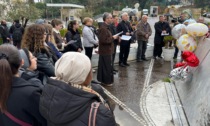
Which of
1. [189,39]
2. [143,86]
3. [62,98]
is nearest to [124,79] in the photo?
[143,86]

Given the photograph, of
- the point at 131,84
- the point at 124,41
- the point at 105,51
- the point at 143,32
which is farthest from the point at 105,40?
the point at 143,32

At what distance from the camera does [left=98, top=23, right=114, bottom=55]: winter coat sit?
532cm

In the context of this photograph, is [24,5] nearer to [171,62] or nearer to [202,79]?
[171,62]

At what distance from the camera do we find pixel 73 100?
1516mm

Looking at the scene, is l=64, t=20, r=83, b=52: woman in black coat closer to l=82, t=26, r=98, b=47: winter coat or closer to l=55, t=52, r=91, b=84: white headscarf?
l=82, t=26, r=98, b=47: winter coat

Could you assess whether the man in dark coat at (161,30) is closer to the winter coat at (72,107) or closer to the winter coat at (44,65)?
the winter coat at (44,65)

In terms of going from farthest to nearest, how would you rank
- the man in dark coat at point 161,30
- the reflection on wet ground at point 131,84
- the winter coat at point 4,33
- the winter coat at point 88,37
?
the winter coat at point 4,33, the man in dark coat at point 161,30, the winter coat at point 88,37, the reflection on wet ground at point 131,84

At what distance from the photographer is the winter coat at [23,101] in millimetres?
1810

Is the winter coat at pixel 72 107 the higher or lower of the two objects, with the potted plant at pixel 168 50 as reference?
higher

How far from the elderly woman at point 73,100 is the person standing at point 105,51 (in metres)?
3.75

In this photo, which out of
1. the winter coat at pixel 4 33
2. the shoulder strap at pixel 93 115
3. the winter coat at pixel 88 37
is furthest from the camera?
the winter coat at pixel 4 33

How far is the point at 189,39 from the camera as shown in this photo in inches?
160

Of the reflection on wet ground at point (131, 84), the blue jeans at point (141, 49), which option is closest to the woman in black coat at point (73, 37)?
the reflection on wet ground at point (131, 84)

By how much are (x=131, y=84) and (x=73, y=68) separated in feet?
14.8
